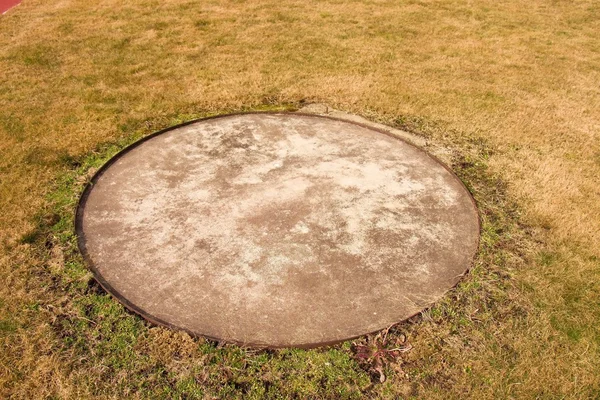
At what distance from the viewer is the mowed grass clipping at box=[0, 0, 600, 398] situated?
2.60 metres

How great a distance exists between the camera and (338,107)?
5270 mm

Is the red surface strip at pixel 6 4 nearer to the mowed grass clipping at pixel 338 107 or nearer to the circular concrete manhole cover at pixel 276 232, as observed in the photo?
the mowed grass clipping at pixel 338 107

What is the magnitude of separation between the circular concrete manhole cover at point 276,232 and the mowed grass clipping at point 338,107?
147 mm

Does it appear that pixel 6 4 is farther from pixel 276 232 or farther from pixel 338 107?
pixel 276 232

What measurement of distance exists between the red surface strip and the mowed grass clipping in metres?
0.24

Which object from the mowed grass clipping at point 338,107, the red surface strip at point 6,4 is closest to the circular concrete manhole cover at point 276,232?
the mowed grass clipping at point 338,107

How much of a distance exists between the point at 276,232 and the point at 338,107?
7.52 feet

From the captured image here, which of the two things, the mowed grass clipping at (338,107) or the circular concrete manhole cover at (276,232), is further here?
the circular concrete manhole cover at (276,232)

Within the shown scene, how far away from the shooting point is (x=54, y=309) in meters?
2.90

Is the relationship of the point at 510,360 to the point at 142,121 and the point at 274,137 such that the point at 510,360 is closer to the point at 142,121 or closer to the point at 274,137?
the point at 274,137

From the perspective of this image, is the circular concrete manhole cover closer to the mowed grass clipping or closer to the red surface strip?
the mowed grass clipping

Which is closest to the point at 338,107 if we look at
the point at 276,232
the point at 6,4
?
the point at 276,232

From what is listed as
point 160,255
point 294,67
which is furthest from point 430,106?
point 160,255

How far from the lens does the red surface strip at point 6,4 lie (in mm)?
7966
